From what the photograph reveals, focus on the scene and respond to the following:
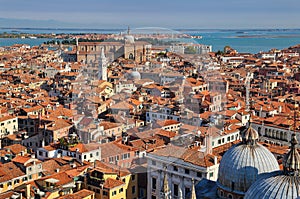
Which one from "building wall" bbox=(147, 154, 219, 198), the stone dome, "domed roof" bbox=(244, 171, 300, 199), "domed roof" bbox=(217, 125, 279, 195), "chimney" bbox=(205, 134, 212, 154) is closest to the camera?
"domed roof" bbox=(244, 171, 300, 199)

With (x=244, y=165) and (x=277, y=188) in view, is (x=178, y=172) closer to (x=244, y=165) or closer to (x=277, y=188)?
(x=244, y=165)

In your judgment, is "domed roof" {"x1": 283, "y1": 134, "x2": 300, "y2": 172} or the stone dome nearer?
"domed roof" {"x1": 283, "y1": 134, "x2": 300, "y2": 172}

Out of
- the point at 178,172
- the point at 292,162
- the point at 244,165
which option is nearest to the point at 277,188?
the point at 292,162

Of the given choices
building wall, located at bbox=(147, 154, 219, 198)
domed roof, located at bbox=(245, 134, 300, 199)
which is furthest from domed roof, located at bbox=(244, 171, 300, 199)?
building wall, located at bbox=(147, 154, 219, 198)

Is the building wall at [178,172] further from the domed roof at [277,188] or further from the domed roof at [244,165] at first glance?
the domed roof at [277,188]

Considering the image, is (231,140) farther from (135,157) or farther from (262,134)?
(135,157)

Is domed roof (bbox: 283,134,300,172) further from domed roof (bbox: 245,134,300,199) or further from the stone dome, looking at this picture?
the stone dome
